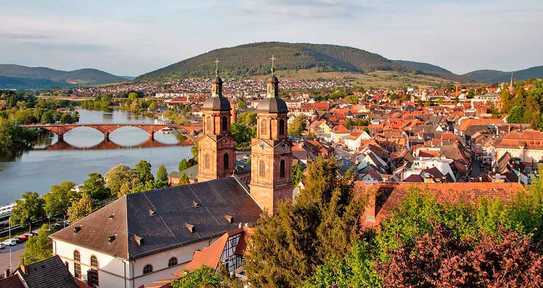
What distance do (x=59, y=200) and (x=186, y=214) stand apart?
1725 centimetres

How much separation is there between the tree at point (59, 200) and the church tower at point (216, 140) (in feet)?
42.1

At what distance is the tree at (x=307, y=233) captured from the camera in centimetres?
1595

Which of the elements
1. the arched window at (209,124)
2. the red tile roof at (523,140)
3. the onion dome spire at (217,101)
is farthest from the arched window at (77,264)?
the red tile roof at (523,140)

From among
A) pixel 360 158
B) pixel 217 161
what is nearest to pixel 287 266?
pixel 217 161

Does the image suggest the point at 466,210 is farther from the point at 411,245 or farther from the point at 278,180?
the point at 278,180

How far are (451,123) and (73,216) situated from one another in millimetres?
72459

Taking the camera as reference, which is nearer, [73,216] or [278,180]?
[278,180]

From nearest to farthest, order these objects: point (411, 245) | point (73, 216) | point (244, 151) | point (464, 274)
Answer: point (464, 274) < point (411, 245) < point (73, 216) < point (244, 151)

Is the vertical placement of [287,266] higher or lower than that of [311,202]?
lower

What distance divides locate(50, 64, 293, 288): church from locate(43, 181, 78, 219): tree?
13.4 metres

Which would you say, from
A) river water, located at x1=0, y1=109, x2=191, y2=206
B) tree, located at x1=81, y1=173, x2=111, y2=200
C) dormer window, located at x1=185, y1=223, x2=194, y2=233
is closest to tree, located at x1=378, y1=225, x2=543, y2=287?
dormer window, located at x1=185, y1=223, x2=194, y2=233

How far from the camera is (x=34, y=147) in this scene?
91.8 meters

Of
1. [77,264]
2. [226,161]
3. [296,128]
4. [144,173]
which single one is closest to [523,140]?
[144,173]

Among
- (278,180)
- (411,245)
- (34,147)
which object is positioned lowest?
(34,147)
